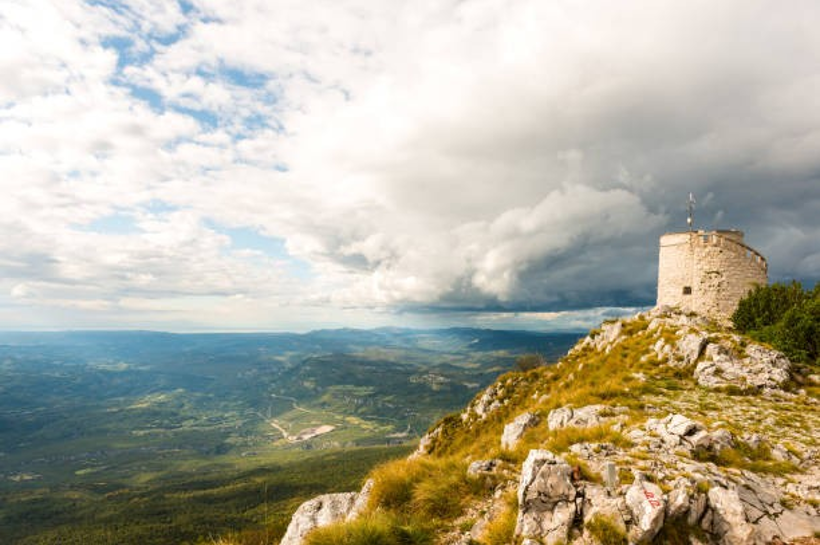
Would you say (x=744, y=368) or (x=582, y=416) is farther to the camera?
(x=744, y=368)

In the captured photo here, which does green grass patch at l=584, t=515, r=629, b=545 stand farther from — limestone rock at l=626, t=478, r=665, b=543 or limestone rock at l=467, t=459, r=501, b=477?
limestone rock at l=467, t=459, r=501, b=477

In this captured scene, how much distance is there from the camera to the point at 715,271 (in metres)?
32.1

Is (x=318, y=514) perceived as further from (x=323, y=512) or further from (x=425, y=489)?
(x=425, y=489)

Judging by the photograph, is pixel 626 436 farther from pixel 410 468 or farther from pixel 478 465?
pixel 410 468

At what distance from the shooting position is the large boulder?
8.47m

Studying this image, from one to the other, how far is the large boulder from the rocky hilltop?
0.08 ft

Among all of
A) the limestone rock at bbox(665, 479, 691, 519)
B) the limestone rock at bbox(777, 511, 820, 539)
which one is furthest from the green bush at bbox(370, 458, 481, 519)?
the limestone rock at bbox(777, 511, 820, 539)

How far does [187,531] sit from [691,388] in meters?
186

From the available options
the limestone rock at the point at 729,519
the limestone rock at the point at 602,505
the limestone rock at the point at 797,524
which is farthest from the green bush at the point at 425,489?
the limestone rock at the point at 797,524

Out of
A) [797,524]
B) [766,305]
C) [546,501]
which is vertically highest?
[766,305]

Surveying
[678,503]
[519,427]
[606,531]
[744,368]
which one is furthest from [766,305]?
[606,531]

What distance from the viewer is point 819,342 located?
23438mm

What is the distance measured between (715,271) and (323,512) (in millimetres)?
36164

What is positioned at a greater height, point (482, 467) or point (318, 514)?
point (482, 467)
